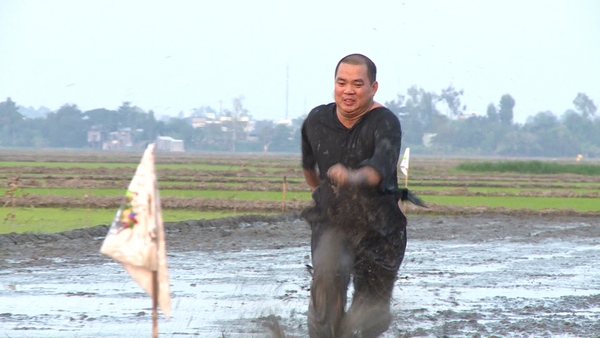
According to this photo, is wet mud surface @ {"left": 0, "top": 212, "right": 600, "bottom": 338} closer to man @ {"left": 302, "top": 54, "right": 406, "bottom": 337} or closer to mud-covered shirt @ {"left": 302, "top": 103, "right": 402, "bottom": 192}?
man @ {"left": 302, "top": 54, "right": 406, "bottom": 337}

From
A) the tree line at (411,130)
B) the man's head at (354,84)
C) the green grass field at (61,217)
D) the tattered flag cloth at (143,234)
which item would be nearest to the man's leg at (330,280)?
the man's head at (354,84)

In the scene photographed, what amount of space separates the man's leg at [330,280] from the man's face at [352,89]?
0.62 meters

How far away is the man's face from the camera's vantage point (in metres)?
4.97

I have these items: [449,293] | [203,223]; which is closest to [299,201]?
[203,223]

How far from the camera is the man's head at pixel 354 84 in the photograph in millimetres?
4977

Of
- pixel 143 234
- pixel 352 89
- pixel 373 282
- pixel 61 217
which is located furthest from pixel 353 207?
pixel 61 217

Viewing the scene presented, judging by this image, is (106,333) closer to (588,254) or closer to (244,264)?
(244,264)

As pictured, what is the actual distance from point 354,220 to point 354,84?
665 mm

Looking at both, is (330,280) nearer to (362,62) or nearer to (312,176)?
(312,176)

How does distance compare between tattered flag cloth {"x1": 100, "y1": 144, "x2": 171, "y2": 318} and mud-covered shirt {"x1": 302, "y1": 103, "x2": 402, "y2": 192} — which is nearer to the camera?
tattered flag cloth {"x1": 100, "y1": 144, "x2": 171, "y2": 318}

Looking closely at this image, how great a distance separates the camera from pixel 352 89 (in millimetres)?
4988

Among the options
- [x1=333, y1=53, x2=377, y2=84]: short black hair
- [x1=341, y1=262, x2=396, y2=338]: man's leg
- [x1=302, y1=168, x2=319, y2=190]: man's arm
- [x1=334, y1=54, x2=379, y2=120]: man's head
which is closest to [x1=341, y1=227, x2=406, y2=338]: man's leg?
[x1=341, y1=262, x2=396, y2=338]: man's leg

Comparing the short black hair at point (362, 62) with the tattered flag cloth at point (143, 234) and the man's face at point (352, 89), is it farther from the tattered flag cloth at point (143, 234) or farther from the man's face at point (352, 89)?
the tattered flag cloth at point (143, 234)

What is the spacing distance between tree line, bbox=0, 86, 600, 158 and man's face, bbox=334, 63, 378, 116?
4772 centimetres
